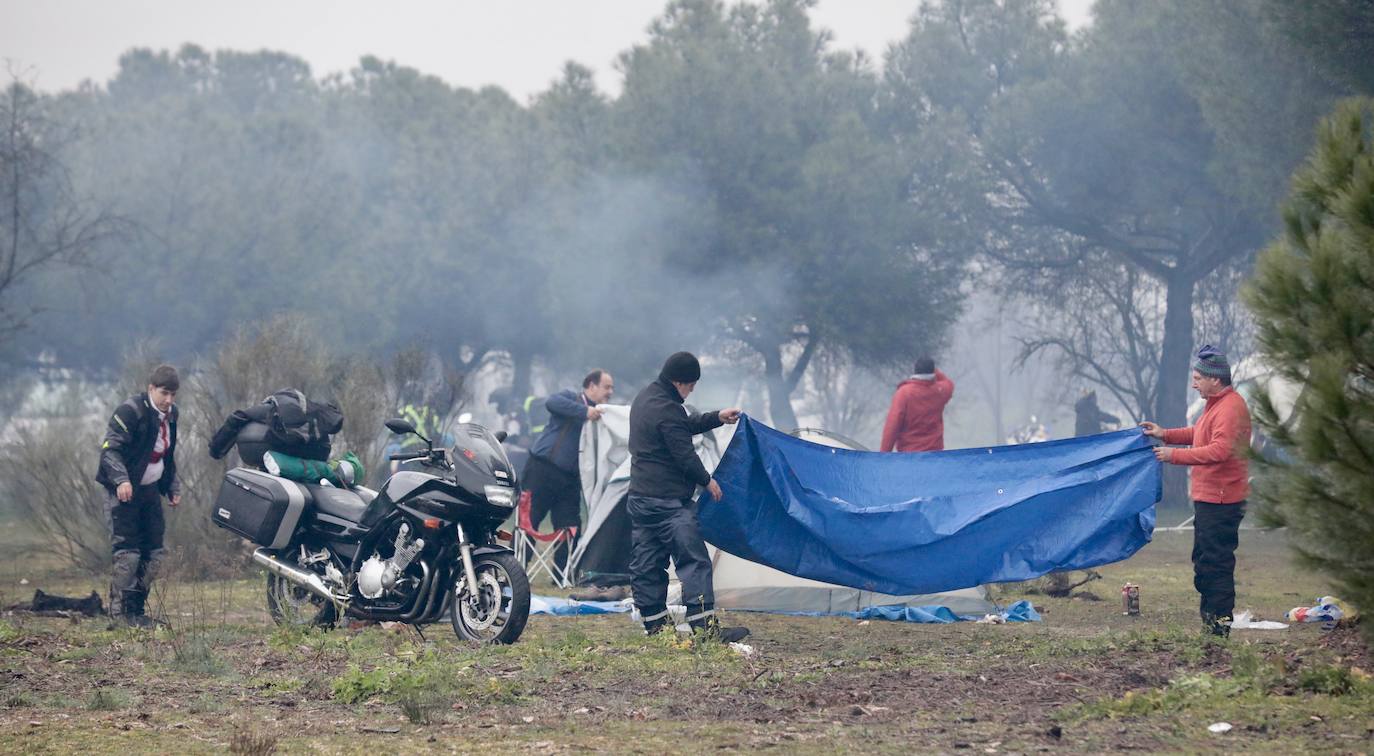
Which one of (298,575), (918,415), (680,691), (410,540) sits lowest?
(680,691)

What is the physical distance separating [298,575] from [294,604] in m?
0.52

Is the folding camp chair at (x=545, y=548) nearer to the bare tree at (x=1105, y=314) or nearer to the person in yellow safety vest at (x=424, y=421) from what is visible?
the person in yellow safety vest at (x=424, y=421)

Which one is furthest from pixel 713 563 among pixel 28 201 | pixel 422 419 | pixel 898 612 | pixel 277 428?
pixel 28 201

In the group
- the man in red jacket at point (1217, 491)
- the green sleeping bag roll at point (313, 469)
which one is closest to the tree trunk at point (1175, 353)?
the man in red jacket at point (1217, 491)

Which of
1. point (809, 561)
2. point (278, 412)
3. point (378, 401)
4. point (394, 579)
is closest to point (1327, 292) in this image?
point (809, 561)

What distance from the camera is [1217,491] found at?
8.19 m

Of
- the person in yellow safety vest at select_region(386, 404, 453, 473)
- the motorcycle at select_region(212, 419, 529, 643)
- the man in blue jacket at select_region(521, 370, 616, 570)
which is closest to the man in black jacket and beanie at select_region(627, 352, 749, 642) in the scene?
A: the motorcycle at select_region(212, 419, 529, 643)

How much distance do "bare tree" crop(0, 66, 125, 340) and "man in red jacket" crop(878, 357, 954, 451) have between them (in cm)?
1246

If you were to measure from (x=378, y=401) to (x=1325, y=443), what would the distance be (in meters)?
10.6

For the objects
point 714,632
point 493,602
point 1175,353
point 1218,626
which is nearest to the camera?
point 1218,626

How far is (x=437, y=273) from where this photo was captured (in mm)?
36781

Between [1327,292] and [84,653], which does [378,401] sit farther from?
[1327,292]

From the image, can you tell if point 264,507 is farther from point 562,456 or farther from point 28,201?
point 28,201

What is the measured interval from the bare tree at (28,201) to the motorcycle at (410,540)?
12.0m
